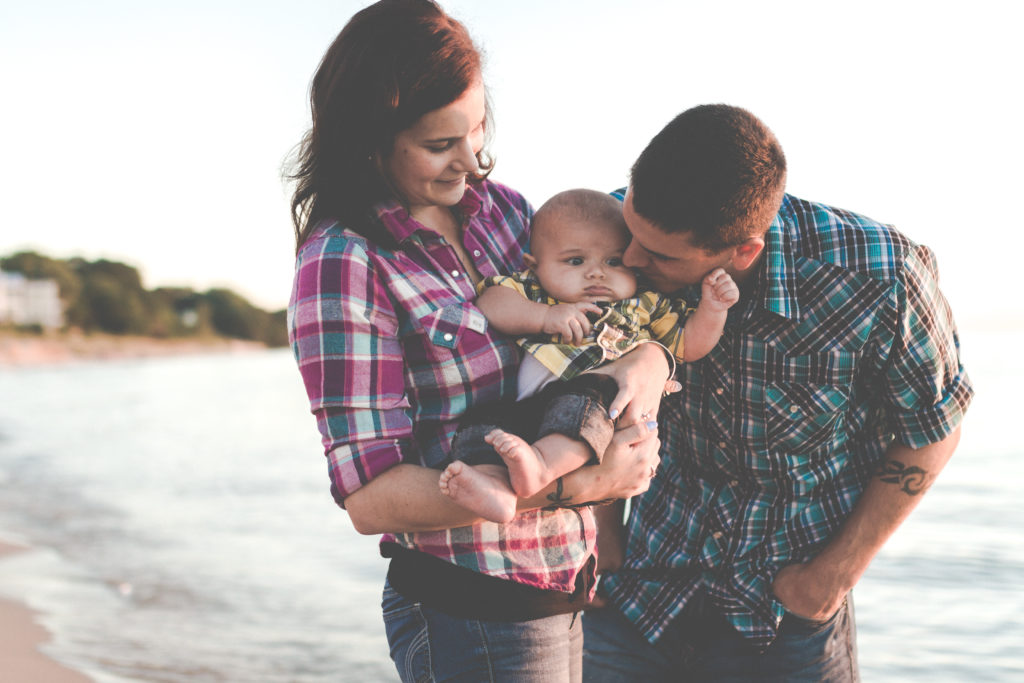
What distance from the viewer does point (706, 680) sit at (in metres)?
2.43

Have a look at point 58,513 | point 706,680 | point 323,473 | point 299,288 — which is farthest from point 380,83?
point 323,473

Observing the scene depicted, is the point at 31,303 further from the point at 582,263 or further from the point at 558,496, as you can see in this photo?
the point at 558,496

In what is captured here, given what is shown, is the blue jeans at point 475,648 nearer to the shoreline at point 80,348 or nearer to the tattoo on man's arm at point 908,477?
the tattoo on man's arm at point 908,477

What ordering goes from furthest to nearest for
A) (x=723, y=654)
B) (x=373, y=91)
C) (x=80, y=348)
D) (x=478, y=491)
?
1. (x=80, y=348)
2. (x=723, y=654)
3. (x=373, y=91)
4. (x=478, y=491)

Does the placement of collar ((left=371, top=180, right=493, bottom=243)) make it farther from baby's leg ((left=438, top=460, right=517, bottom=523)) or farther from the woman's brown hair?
baby's leg ((left=438, top=460, right=517, bottom=523))

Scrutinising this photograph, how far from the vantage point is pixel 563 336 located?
2.02 m

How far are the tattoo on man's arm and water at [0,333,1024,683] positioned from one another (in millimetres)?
2874

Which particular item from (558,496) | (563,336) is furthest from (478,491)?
(563,336)

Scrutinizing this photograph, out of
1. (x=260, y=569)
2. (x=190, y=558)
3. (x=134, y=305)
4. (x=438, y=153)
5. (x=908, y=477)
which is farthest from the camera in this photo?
(x=134, y=305)

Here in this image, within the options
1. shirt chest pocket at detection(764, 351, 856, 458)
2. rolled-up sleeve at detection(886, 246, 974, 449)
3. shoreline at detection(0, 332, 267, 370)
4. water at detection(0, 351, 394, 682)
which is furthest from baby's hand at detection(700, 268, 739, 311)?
shoreline at detection(0, 332, 267, 370)

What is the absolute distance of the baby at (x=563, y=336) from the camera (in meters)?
1.75

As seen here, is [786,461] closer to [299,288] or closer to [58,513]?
[299,288]

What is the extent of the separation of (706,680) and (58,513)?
824 cm

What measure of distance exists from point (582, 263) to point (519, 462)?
0.68 metres
